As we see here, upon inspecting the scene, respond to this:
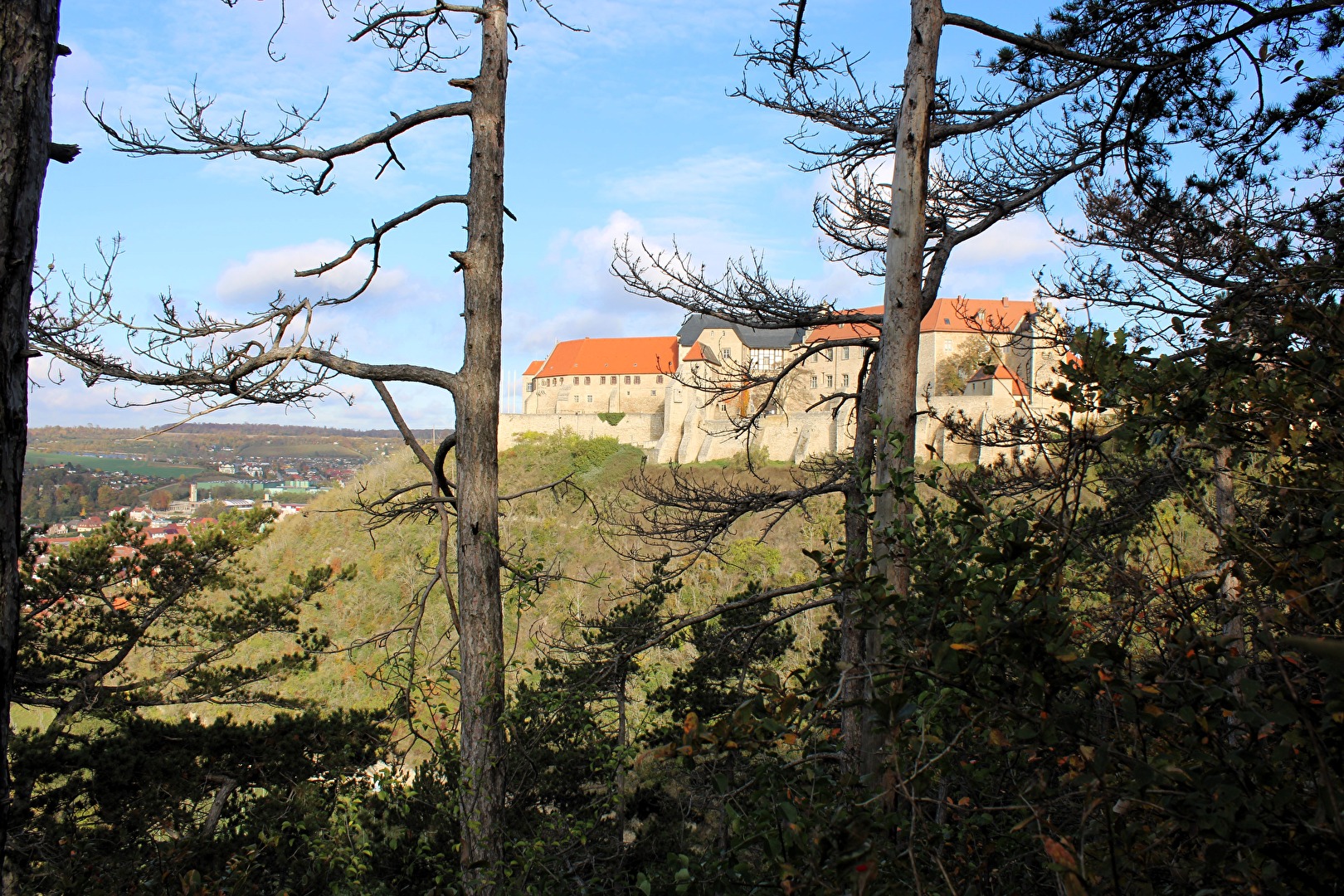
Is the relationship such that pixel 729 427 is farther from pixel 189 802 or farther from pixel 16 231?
pixel 16 231

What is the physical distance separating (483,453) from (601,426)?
1430 inches

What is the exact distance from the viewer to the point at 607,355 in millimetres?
48375

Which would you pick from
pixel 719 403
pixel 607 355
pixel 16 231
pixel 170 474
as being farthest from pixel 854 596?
pixel 607 355

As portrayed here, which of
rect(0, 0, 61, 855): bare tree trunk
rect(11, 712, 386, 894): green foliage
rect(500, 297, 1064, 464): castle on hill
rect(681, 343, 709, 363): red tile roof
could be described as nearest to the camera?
rect(0, 0, 61, 855): bare tree trunk

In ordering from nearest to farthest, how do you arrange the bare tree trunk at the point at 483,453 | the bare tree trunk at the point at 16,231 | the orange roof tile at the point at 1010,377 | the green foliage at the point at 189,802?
the bare tree trunk at the point at 16,231, the orange roof tile at the point at 1010,377, the bare tree trunk at the point at 483,453, the green foliage at the point at 189,802

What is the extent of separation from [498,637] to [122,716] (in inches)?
186

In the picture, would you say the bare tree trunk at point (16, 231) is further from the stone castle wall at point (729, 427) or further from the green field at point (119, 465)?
the stone castle wall at point (729, 427)

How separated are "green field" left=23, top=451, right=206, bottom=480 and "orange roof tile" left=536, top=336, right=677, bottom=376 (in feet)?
89.1

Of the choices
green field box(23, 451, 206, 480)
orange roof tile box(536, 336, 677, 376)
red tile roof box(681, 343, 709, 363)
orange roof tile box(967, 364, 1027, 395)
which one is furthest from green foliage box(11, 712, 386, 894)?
orange roof tile box(536, 336, 677, 376)

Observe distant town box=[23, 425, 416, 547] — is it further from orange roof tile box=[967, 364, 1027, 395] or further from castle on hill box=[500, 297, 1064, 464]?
castle on hill box=[500, 297, 1064, 464]

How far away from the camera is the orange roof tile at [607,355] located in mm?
47119

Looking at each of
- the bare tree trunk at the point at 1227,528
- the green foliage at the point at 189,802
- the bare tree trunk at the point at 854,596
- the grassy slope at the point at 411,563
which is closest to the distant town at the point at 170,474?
the grassy slope at the point at 411,563

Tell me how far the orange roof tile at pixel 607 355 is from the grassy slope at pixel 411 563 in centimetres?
1656

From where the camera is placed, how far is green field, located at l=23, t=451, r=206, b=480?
59.5 ft
